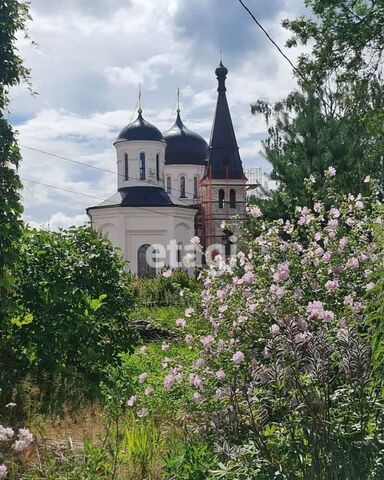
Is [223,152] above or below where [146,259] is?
above

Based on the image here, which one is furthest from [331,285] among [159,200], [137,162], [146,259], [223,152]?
[223,152]

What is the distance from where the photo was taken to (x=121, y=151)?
38.0 meters

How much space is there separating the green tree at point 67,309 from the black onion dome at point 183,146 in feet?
126

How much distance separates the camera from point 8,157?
545 cm

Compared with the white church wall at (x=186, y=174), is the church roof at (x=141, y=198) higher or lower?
lower

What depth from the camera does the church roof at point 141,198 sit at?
35.9 m

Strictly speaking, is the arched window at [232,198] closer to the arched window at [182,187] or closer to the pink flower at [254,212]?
the arched window at [182,187]

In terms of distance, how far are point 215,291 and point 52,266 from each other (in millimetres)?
1672

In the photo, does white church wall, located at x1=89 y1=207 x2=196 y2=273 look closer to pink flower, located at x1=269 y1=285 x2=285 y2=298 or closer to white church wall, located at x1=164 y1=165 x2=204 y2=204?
white church wall, located at x1=164 y1=165 x2=204 y2=204

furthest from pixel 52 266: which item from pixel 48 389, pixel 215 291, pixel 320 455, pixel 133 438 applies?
pixel 320 455

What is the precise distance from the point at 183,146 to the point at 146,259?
1165cm

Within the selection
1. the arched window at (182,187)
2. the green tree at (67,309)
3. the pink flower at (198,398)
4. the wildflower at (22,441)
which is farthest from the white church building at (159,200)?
the wildflower at (22,441)

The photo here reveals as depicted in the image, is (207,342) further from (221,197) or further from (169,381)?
(221,197)

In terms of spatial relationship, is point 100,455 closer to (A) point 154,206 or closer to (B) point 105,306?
(B) point 105,306
